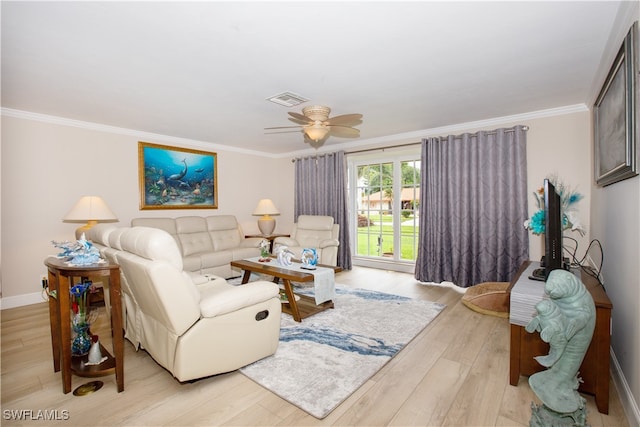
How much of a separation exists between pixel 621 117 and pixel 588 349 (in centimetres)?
141

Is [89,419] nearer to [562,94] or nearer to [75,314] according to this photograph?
[75,314]

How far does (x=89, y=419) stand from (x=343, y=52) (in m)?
2.79

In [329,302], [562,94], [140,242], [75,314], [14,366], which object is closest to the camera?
[140,242]

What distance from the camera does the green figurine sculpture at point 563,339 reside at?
56.7 inches

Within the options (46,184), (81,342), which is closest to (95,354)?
(81,342)

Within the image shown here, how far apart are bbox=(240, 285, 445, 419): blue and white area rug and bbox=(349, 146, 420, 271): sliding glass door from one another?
1664 millimetres

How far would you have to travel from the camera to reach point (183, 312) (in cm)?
183

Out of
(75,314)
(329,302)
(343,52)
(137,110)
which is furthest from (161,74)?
(329,302)

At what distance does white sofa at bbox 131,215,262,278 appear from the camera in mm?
4320

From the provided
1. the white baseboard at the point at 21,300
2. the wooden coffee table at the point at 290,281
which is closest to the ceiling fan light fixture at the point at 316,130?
the wooden coffee table at the point at 290,281

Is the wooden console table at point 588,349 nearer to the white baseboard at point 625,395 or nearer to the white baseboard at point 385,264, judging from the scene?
the white baseboard at point 625,395

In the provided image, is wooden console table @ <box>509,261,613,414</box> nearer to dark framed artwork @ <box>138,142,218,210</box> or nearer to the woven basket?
the woven basket

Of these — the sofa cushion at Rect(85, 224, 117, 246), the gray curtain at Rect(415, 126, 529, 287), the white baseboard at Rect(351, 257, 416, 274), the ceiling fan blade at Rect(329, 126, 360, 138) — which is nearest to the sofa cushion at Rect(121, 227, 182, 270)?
the sofa cushion at Rect(85, 224, 117, 246)

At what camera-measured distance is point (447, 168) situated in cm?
436
